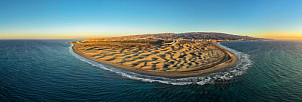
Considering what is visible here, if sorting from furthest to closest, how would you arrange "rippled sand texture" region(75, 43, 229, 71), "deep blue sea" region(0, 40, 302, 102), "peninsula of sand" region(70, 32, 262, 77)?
"rippled sand texture" region(75, 43, 229, 71) → "peninsula of sand" region(70, 32, 262, 77) → "deep blue sea" region(0, 40, 302, 102)

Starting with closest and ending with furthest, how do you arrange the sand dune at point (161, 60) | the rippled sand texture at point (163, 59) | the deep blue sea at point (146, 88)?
the deep blue sea at point (146, 88)
the sand dune at point (161, 60)
the rippled sand texture at point (163, 59)

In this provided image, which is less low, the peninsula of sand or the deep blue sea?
the peninsula of sand

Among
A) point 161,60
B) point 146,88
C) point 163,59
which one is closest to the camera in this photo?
point 146,88

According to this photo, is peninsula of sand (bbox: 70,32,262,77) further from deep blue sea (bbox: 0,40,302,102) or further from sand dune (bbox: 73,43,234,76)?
deep blue sea (bbox: 0,40,302,102)

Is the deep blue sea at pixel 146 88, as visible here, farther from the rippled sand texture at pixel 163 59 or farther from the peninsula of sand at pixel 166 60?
the rippled sand texture at pixel 163 59

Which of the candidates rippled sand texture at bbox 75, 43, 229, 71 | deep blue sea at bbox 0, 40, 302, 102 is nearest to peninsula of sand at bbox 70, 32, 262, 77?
rippled sand texture at bbox 75, 43, 229, 71

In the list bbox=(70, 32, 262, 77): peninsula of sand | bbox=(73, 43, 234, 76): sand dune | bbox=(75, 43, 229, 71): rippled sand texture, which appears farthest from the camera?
Result: bbox=(75, 43, 229, 71): rippled sand texture

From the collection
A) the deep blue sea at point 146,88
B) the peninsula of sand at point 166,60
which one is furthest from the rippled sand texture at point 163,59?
the deep blue sea at point 146,88

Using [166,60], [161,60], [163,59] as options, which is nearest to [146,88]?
[161,60]

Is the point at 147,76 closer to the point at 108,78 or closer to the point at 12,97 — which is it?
the point at 108,78

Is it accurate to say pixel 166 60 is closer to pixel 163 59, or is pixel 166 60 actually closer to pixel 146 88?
pixel 163 59

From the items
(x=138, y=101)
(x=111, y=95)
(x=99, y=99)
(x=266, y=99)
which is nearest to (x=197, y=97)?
(x=138, y=101)

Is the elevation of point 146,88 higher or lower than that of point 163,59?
lower
